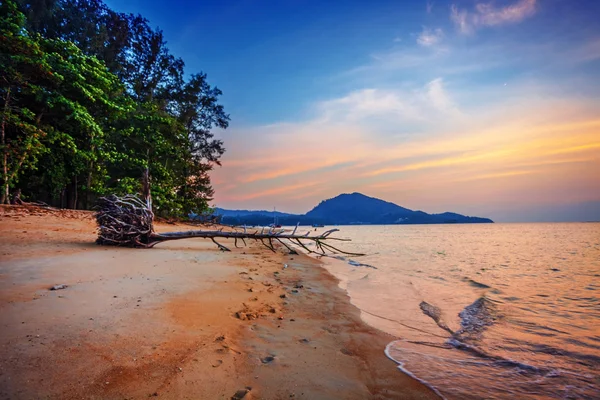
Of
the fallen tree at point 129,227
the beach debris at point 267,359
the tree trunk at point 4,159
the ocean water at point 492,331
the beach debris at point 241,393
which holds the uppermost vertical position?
the tree trunk at point 4,159

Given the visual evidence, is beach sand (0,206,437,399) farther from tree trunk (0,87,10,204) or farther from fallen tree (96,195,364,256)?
tree trunk (0,87,10,204)

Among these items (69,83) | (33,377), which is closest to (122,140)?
(69,83)

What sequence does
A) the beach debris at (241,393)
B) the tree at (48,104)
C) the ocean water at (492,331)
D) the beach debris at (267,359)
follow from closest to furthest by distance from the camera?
the beach debris at (241,393), the beach debris at (267,359), the ocean water at (492,331), the tree at (48,104)

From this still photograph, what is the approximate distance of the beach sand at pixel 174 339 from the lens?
73.2 inches

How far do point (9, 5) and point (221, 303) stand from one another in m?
18.9

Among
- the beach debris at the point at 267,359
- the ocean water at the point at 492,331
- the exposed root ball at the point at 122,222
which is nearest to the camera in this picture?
the beach debris at the point at 267,359

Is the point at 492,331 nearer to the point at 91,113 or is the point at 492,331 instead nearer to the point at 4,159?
the point at 4,159

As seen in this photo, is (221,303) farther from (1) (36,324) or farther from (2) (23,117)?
(2) (23,117)

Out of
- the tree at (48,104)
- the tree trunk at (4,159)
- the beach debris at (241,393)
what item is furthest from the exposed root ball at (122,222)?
the beach debris at (241,393)

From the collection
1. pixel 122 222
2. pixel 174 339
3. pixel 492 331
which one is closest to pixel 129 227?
pixel 122 222

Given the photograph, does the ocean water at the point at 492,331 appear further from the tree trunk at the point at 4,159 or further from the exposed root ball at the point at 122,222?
the tree trunk at the point at 4,159

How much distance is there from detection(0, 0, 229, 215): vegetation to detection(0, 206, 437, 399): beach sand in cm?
645

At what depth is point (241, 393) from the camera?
188 centimetres

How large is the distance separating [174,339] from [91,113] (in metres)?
19.2
